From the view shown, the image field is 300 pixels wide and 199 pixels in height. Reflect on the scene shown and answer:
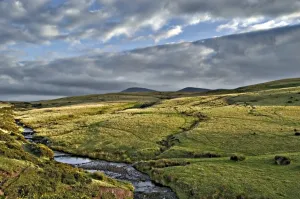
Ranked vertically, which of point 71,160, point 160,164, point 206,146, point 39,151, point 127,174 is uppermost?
point 39,151

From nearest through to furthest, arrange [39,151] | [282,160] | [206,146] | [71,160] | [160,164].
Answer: [282,160]
[160,164]
[39,151]
[71,160]
[206,146]

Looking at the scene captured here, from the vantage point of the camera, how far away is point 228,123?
74.5 m

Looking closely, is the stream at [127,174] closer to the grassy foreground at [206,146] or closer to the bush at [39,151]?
the grassy foreground at [206,146]

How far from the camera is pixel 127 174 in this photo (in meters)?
46.2

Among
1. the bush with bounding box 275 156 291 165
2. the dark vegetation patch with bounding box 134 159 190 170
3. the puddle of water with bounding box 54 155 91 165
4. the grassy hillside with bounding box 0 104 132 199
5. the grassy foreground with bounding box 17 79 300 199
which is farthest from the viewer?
the puddle of water with bounding box 54 155 91 165

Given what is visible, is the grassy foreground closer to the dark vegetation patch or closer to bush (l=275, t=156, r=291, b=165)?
the dark vegetation patch

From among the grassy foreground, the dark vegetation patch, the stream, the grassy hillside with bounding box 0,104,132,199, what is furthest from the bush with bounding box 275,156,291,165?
the grassy hillside with bounding box 0,104,132,199

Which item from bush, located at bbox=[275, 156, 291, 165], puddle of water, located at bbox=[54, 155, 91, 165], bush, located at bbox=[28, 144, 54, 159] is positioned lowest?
puddle of water, located at bbox=[54, 155, 91, 165]

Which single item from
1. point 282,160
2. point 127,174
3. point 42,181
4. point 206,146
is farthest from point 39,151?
point 282,160

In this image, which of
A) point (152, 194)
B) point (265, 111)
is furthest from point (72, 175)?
point (265, 111)

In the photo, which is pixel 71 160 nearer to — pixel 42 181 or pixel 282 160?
pixel 42 181

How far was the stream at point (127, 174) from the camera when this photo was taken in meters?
37.3

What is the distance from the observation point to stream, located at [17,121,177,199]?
122 ft

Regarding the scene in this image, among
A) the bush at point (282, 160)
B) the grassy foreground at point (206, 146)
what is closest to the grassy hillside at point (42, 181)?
the grassy foreground at point (206, 146)
